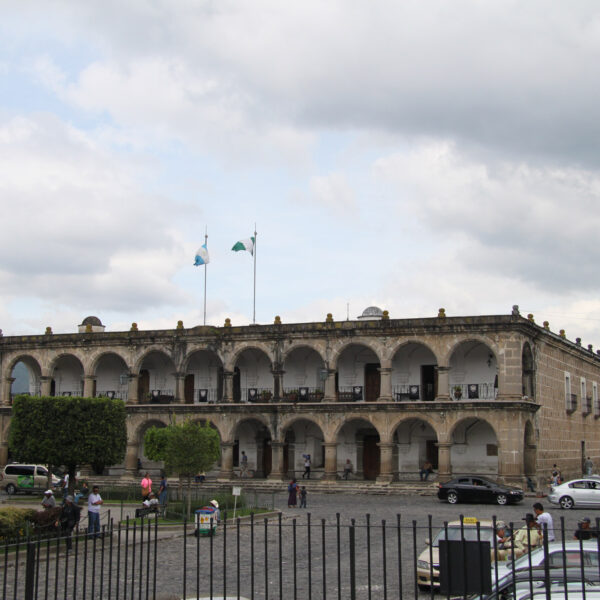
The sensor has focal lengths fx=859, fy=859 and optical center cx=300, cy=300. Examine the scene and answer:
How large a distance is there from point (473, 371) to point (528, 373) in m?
2.26

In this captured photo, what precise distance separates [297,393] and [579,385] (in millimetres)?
15605

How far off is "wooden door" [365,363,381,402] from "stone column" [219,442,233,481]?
21.5 ft

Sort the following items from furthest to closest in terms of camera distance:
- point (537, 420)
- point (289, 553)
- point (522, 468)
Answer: point (537, 420), point (522, 468), point (289, 553)

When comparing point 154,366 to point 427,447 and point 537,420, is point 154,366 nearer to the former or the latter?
point 427,447

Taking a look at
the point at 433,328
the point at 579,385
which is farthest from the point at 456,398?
the point at 579,385

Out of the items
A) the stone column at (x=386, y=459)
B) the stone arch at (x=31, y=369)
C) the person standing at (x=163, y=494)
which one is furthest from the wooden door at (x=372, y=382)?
the stone arch at (x=31, y=369)

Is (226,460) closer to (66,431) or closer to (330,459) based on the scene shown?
(330,459)

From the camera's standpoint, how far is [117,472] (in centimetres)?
4153

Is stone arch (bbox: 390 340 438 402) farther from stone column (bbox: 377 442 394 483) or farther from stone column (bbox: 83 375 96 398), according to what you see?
stone column (bbox: 83 375 96 398)

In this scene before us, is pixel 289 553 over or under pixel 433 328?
under

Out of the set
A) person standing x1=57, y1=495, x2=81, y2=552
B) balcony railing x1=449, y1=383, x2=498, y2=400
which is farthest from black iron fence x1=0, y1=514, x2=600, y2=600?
balcony railing x1=449, y1=383, x2=498, y2=400

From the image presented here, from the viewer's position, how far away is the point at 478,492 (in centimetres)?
2978

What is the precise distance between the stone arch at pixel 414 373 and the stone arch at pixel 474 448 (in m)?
1.94

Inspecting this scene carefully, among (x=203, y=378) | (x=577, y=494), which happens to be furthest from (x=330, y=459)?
(x=577, y=494)
